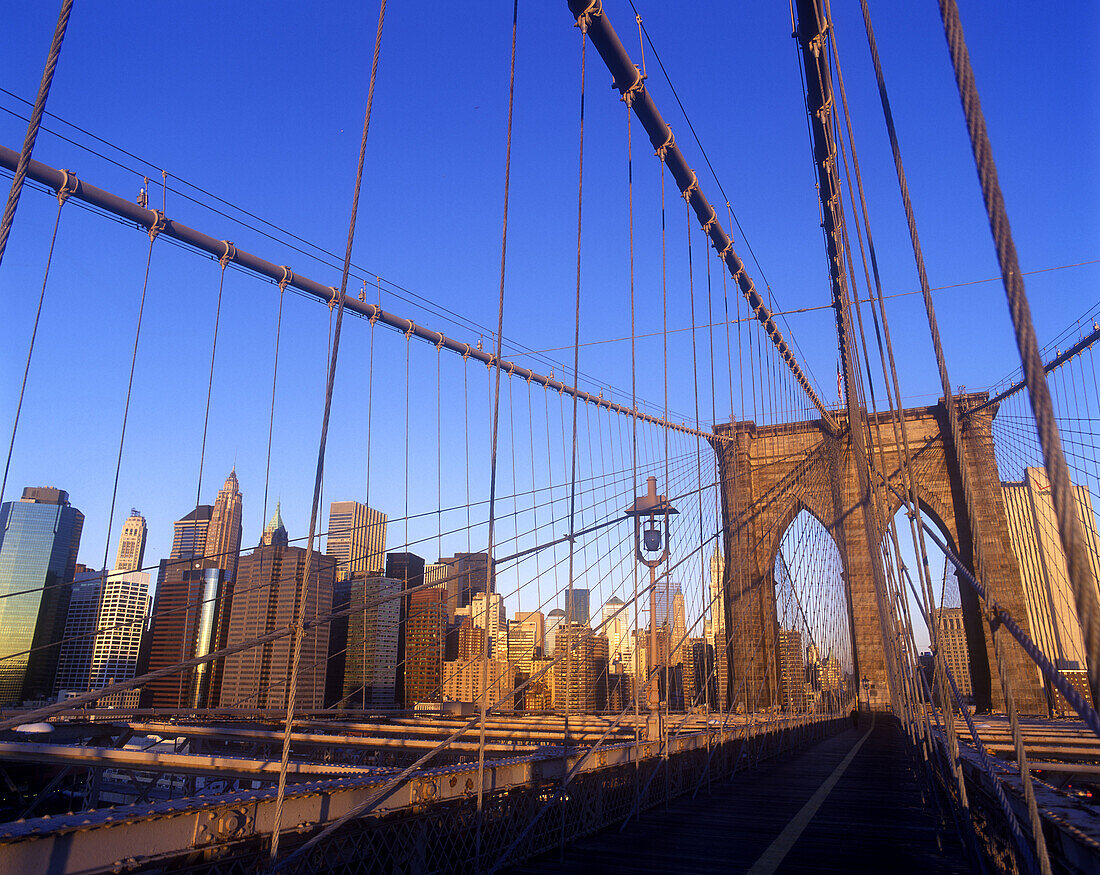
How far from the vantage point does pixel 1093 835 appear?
2100 mm

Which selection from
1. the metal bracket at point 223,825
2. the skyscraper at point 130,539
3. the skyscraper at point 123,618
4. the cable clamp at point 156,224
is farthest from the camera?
the skyscraper at point 130,539

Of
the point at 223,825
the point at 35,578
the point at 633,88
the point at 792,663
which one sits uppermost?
the point at 633,88

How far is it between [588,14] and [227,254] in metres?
6.37

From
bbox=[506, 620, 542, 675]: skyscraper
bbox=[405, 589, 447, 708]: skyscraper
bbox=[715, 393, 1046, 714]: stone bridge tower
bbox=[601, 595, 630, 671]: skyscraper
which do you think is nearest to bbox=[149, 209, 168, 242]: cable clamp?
bbox=[601, 595, 630, 671]: skyscraper

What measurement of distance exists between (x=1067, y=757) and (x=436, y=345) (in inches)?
505

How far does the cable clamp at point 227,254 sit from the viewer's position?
1014 centimetres

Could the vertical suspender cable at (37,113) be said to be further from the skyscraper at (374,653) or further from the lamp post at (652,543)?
the skyscraper at (374,653)

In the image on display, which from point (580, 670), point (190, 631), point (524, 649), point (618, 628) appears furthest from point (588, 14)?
point (524, 649)

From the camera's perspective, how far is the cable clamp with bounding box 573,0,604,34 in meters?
6.57

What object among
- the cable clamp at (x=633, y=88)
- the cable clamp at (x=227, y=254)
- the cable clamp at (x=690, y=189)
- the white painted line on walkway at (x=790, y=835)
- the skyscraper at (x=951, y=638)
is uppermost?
the cable clamp at (x=690, y=189)

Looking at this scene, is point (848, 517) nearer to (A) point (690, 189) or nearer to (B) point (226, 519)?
(A) point (690, 189)

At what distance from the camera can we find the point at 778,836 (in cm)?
548

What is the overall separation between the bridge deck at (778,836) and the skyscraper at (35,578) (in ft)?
33.8

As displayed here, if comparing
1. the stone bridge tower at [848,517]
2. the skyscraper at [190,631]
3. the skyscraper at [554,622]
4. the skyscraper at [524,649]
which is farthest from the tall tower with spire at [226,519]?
the stone bridge tower at [848,517]
